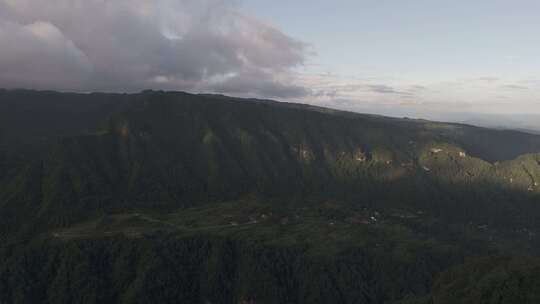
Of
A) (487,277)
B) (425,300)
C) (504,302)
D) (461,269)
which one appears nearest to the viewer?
(504,302)

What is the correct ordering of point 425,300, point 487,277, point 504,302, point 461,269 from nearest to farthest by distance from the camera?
point 504,302 < point 487,277 < point 425,300 < point 461,269

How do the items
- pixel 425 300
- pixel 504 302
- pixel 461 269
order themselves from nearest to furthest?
pixel 504 302
pixel 425 300
pixel 461 269

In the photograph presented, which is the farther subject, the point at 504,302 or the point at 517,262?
the point at 517,262

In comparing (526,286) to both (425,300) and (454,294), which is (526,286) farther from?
(425,300)

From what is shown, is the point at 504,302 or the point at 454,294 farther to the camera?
the point at 454,294

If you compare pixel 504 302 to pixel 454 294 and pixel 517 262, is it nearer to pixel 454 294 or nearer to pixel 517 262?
pixel 454 294

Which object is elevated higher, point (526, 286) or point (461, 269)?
point (526, 286)

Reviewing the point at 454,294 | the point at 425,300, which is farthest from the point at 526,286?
the point at 425,300

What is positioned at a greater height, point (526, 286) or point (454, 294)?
point (526, 286)

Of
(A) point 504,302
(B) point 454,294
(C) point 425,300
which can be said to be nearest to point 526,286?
(A) point 504,302
